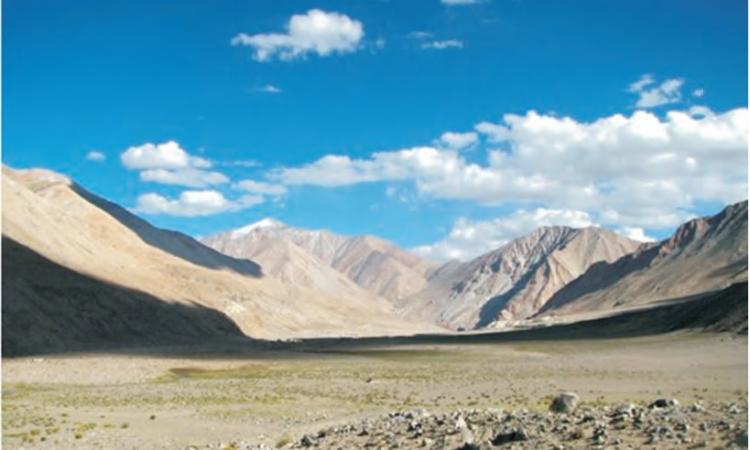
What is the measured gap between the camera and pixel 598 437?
1872cm

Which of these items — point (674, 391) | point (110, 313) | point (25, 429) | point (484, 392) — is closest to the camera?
point (25, 429)

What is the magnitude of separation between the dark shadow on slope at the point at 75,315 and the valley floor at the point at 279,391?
1190cm

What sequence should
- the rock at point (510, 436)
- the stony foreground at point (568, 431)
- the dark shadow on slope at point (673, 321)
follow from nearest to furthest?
the stony foreground at point (568, 431) < the rock at point (510, 436) < the dark shadow on slope at point (673, 321)

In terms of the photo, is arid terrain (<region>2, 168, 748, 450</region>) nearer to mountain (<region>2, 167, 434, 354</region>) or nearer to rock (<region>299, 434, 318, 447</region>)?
rock (<region>299, 434, 318, 447</region>)

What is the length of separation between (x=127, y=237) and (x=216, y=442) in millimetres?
177963

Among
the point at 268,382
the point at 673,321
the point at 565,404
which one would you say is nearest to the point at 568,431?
the point at 565,404

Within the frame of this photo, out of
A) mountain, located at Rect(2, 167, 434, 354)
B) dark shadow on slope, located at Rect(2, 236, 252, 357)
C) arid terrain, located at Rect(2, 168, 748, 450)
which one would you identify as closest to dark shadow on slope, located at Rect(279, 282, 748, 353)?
arid terrain, located at Rect(2, 168, 748, 450)

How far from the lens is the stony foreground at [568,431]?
1773 centimetres

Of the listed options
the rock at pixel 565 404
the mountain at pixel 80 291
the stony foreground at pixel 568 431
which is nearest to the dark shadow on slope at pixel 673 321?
the mountain at pixel 80 291

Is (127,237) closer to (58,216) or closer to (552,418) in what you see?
(58,216)

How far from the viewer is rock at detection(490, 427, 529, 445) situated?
19688 mm

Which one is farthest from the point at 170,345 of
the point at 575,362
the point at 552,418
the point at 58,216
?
the point at 552,418

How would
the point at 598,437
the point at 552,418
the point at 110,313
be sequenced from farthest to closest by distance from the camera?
the point at 110,313 → the point at 552,418 → the point at 598,437

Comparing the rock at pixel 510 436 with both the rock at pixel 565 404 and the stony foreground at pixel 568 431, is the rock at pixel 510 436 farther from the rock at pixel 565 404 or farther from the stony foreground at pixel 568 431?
the rock at pixel 565 404
